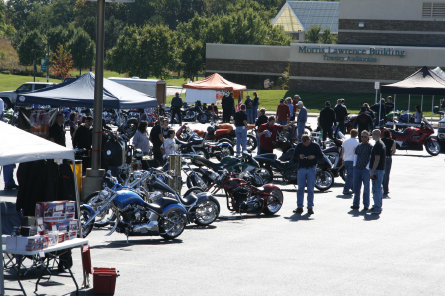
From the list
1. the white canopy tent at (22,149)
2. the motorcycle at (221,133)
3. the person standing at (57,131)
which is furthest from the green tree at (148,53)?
the white canopy tent at (22,149)

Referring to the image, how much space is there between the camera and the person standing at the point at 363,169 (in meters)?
12.9

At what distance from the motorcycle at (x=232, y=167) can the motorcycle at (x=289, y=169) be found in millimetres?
488

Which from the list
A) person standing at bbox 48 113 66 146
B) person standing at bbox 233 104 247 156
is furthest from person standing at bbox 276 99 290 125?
person standing at bbox 48 113 66 146

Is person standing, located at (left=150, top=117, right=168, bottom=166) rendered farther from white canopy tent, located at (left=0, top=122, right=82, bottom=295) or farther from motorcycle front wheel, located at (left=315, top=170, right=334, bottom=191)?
white canopy tent, located at (left=0, top=122, right=82, bottom=295)

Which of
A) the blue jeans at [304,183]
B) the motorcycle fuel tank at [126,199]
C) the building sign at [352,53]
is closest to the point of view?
the motorcycle fuel tank at [126,199]

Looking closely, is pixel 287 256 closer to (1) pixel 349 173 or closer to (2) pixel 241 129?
(1) pixel 349 173

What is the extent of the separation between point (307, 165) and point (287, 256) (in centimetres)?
390

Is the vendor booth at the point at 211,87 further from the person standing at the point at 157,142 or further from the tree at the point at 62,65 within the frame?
the tree at the point at 62,65

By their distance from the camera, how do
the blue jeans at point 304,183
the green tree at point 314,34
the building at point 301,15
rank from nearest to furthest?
the blue jeans at point 304,183 < the green tree at point 314,34 < the building at point 301,15

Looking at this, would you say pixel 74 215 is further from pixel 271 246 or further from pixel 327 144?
pixel 327 144

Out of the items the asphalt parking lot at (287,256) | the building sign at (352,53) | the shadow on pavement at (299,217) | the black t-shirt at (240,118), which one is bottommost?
the shadow on pavement at (299,217)

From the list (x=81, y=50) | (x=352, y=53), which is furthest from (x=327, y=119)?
(x=81, y=50)

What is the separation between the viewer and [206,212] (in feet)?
37.1

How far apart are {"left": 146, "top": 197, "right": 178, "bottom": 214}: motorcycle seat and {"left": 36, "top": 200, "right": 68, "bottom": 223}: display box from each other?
230cm
